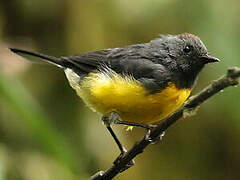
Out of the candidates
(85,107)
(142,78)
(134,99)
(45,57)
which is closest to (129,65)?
(142,78)

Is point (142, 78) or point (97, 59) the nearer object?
point (142, 78)

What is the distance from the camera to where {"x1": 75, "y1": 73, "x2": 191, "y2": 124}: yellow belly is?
2986 millimetres

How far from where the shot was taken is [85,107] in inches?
165

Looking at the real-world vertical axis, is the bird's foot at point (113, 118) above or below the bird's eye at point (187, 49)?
below

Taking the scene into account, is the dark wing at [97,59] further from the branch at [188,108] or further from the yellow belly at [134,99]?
the branch at [188,108]

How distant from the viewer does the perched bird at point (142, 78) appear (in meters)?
3.00

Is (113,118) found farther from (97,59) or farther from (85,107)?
(85,107)

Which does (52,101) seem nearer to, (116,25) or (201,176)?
(116,25)

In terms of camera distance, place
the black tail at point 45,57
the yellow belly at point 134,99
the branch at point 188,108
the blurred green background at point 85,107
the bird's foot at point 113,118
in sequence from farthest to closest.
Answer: the blurred green background at point 85,107 < the black tail at point 45,57 < the bird's foot at point 113,118 < the yellow belly at point 134,99 < the branch at point 188,108

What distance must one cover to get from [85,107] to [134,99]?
1259mm

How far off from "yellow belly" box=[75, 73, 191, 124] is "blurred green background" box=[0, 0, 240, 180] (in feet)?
2.26

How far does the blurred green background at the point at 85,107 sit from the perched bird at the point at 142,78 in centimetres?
60

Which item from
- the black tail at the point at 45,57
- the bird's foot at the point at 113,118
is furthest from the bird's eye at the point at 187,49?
the black tail at the point at 45,57

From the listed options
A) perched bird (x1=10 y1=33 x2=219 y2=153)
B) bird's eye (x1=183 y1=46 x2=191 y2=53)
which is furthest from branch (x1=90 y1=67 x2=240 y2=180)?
bird's eye (x1=183 y1=46 x2=191 y2=53)
